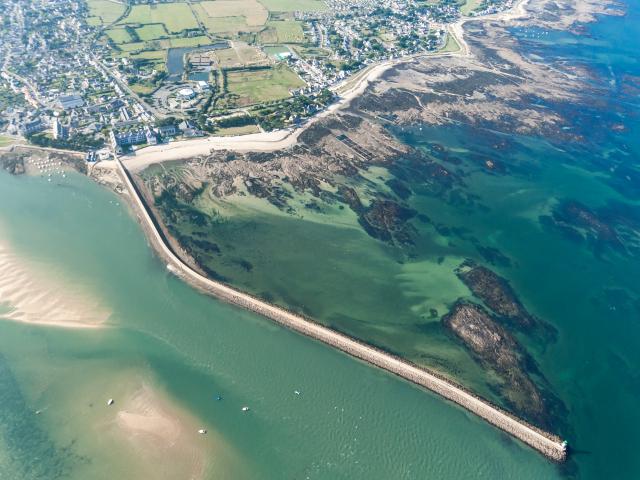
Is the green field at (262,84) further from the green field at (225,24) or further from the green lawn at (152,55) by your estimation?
the green field at (225,24)

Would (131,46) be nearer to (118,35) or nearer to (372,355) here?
(118,35)

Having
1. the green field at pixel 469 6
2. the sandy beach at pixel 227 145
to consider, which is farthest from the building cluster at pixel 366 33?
the sandy beach at pixel 227 145

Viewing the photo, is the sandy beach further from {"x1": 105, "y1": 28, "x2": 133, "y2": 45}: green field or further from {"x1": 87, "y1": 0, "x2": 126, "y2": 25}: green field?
{"x1": 87, "y1": 0, "x2": 126, "y2": 25}: green field

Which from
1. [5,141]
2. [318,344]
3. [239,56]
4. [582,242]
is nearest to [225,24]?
[239,56]

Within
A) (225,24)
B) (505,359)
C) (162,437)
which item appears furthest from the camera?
(225,24)

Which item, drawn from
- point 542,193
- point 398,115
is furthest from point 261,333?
point 398,115

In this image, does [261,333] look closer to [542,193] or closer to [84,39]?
[542,193]
